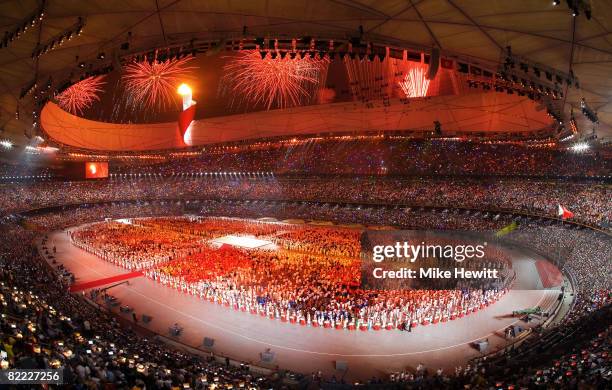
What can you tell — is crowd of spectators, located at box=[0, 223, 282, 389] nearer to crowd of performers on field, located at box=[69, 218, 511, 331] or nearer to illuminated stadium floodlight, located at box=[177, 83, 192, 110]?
crowd of performers on field, located at box=[69, 218, 511, 331]

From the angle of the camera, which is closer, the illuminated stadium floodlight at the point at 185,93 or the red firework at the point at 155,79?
the red firework at the point at 155,79

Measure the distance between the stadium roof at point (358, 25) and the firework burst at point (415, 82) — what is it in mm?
14393

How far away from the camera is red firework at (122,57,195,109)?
23812mm

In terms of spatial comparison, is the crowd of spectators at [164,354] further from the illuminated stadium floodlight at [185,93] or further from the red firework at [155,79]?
the illuminated stadium floodlight at [185,93]

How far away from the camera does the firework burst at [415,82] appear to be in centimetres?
2687

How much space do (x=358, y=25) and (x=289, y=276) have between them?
1587cm

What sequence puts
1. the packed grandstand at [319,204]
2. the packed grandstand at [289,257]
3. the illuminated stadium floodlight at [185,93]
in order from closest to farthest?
the packed grandstand at [289,257], the packed grandstand at [319,204], the illuminated stadium floodlight at [185,93]

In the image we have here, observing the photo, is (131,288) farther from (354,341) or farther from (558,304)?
(558,304)

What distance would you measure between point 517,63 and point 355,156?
113ft

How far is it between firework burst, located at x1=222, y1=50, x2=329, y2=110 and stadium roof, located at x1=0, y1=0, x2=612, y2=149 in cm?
880

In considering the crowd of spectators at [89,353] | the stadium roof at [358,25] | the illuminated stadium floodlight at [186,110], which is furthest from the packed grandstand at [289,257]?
the illuminated stadium floodlight at [186,110]

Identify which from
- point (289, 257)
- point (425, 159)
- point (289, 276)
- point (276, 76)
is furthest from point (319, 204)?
point (289, 276)

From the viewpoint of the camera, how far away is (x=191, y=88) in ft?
118

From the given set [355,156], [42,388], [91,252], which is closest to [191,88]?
[91,252]
